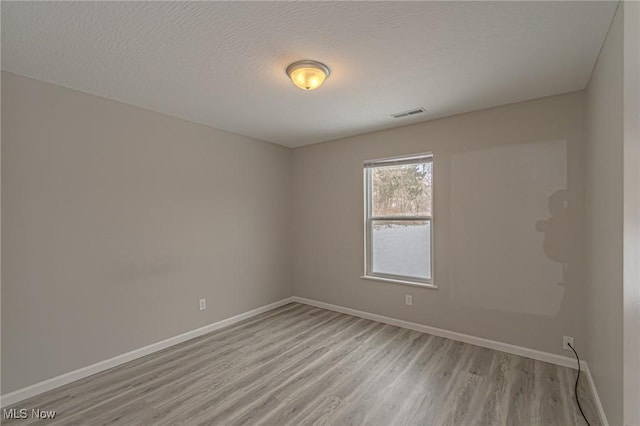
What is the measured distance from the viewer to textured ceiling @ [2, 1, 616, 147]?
1.61 meters

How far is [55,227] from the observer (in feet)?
7.98

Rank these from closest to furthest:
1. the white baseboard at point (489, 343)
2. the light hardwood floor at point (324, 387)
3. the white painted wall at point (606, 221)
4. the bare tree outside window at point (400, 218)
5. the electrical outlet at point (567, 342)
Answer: the white painted wall at point (606, 221)
the light hardwood floor at point (324, 387)
the white baseboard at point (489, 343)
the electrical outlet at point (567, 342)
the bare tree outside window at point (400, 218)

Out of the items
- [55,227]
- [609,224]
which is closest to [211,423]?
[55,227]

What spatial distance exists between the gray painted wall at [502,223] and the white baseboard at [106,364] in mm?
1915

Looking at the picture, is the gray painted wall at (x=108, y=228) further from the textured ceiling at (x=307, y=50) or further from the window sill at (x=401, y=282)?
the window sill at (x=401, y=282)

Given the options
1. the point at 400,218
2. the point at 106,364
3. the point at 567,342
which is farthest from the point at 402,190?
the point at 106,364

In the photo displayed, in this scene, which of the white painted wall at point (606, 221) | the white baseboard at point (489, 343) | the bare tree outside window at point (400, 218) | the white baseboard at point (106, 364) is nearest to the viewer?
the white painted wall at point (606, 221)

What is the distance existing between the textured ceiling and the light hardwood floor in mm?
2527

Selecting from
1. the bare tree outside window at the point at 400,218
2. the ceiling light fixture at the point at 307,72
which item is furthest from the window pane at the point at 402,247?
the ceiling light fixture at the point at 307,72

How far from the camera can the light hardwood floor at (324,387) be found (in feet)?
6.68

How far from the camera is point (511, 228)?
9.55 feet

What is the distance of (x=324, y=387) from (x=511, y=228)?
2.34 m

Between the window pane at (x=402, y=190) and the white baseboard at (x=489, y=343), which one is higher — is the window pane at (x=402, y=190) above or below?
above

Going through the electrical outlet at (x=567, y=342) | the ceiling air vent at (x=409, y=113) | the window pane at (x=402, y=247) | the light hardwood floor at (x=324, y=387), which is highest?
the ceiling air vent at (x=409, y=113)
